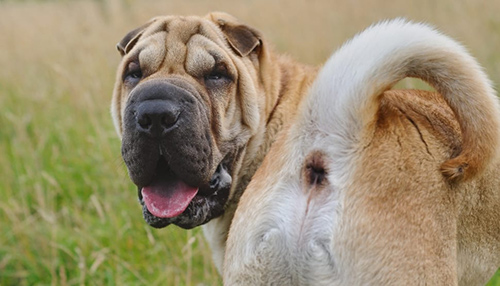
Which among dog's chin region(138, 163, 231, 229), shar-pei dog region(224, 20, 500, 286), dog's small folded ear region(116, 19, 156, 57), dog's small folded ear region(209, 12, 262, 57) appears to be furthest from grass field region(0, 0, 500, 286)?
shar-pei dog region(224, 20, 500, 286)

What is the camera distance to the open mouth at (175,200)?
2990 mm

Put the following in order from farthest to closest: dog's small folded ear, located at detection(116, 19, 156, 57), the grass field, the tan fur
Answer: the grass field, dog's small folded ear, located at detection(116, 19, 156, 57), the tan fur

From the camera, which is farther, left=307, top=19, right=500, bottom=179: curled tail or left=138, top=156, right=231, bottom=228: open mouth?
left=138, top=156, right=231, bottom=228: open mouth

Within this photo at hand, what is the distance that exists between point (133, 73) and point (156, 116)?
0.60 m

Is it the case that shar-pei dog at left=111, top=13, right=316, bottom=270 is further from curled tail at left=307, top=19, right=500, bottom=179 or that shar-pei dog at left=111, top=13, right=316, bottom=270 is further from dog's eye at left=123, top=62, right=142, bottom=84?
curled tail at left=307, top=19, right=500, bottom=179

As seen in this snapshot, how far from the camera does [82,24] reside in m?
8.82

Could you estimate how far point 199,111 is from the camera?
2967 mm

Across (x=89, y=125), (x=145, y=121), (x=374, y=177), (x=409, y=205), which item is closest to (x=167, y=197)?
(x=145, y=121)

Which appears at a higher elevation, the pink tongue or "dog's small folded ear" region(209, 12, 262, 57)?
"dog's small folded ear" region(209, 12, 262, 57)

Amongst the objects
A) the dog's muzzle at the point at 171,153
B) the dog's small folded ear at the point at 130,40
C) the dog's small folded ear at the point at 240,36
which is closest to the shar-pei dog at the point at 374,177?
the dog's muzzle at the point at 171,153

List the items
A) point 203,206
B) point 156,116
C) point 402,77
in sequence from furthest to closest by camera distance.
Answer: point 203,206, point 156,116, point 402,77

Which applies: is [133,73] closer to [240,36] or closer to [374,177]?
[240,36]

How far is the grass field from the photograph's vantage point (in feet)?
14.0

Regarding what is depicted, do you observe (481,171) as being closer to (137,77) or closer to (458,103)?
(458,103)
